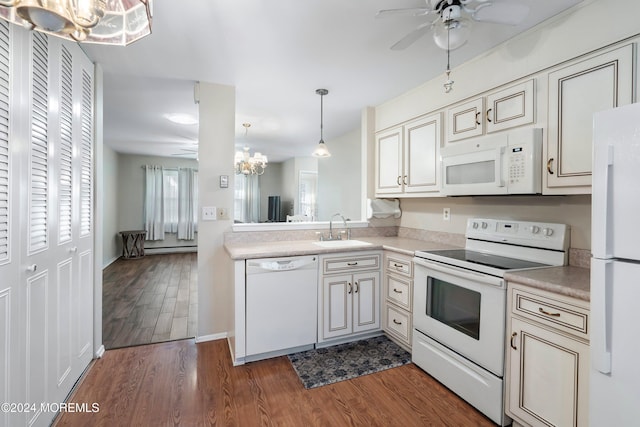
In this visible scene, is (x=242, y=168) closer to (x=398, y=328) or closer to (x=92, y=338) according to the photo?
(x=92, y=338)

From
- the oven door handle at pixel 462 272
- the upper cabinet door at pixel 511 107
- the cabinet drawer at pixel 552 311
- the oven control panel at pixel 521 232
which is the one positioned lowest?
the cabinet drawer at pixel 552 311

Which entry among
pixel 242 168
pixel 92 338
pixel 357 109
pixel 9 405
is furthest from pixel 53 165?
pixel 242 168

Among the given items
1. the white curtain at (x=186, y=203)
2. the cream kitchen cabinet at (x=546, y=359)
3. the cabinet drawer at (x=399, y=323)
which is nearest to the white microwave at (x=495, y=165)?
the cream kitchen cabinet at (x=546, y=359)

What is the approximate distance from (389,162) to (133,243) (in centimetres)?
626

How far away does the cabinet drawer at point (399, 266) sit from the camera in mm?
2459

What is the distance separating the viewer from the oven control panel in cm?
190

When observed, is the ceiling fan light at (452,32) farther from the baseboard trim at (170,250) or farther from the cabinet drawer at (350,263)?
the baseboard trim at (170,250)

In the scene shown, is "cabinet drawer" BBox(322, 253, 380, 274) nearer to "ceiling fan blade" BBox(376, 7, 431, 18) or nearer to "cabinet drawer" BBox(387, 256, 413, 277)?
"cabinet drawer" BBox(387, 256, 413, 277)

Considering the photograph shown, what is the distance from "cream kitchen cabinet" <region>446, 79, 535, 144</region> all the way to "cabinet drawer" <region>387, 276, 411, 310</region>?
1225 mm

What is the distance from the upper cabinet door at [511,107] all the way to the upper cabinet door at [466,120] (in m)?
0.06

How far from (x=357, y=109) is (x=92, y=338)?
11.0ft

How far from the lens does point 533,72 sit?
1895 millimetres

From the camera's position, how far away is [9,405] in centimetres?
125

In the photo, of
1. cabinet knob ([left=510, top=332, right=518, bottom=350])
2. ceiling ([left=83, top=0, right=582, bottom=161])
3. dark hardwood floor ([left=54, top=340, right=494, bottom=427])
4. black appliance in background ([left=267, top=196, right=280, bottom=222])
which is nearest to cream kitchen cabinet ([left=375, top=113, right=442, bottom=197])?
Answer: ceiling ([left=83, top=0, right=582, bottom=161])
